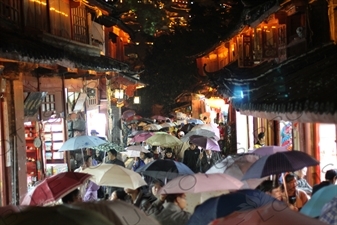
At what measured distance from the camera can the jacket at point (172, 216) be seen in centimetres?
701

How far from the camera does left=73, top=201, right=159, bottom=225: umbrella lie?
15.2ft

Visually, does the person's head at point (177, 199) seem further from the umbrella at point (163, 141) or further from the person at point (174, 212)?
the umbrella at point (163, 141)

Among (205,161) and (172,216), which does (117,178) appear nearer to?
(172,216)

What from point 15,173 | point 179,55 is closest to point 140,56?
point 179,55

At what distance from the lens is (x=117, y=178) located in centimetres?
943

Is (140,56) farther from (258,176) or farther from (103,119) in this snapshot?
(258,176)

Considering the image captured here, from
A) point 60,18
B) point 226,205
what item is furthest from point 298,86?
point 60,18

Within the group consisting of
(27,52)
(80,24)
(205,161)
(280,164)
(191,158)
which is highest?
(80,24)

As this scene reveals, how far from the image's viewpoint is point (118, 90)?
2800 centimetres

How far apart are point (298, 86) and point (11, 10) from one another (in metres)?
8.32

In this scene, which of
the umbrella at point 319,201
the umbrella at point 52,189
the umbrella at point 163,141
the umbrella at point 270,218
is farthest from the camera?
the umbrella at point 163,141

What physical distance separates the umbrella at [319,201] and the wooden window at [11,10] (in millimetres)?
9037

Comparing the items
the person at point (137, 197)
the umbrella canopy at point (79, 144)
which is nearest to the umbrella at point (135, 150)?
the umbrella canopy at point (79, 144)

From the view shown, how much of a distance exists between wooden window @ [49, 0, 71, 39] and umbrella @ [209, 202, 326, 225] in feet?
44.6
